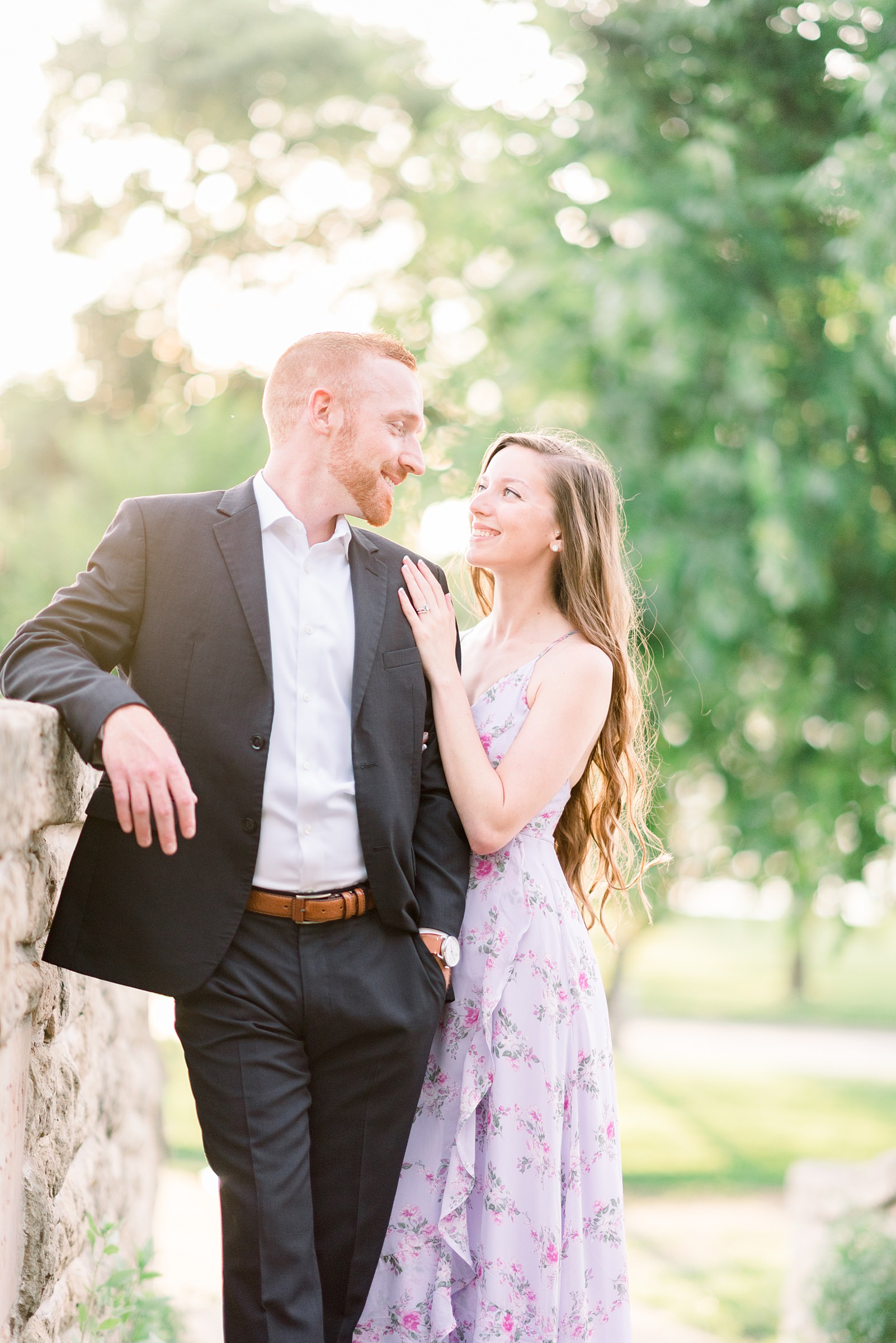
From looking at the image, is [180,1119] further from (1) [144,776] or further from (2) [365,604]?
(1) [144,776]

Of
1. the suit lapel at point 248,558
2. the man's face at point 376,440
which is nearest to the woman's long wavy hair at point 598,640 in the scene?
the man's face at point 376,440

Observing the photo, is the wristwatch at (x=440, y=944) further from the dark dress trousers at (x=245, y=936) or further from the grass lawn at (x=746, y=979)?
the grass lawn at (x=746, y=979)

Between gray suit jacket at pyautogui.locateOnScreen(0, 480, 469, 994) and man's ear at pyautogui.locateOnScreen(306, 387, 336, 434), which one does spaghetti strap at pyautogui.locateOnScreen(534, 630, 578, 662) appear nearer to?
gray suit jacket at pyautogui.locateOnScreen(0, 480, 469, 994)

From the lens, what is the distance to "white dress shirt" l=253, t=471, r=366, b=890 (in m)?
2.42

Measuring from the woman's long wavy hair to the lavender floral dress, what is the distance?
0.30m

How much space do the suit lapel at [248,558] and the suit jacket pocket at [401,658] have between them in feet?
0.95

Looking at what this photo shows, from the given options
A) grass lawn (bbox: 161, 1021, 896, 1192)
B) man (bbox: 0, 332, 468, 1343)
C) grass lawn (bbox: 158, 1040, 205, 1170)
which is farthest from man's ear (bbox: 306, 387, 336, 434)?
grass lawn (bbox: 161, 1021, 896, 1192)

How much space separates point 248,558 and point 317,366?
1.61ft

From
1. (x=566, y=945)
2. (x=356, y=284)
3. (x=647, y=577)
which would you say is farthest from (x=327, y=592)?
(x=356, y=284)

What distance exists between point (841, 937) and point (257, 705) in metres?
6.38

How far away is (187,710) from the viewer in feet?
7.75

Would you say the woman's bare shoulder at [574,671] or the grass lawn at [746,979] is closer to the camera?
the woman's bare shoulder at [574,671]

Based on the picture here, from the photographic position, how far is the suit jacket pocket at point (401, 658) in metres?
2.63

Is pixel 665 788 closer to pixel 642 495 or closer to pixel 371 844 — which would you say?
pixel 642 495
